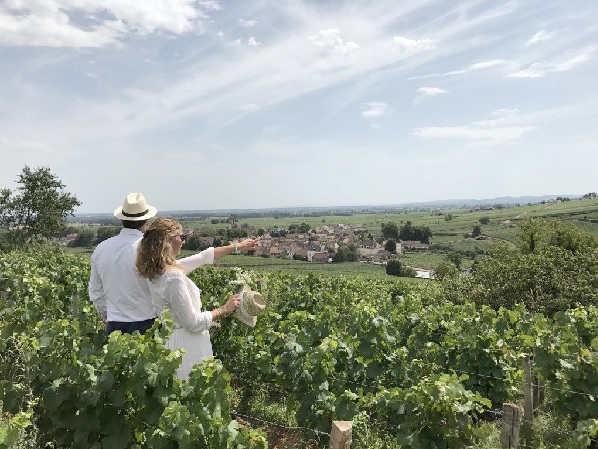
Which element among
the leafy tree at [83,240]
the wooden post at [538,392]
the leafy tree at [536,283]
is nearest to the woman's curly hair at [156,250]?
the wooden post at [538,392]

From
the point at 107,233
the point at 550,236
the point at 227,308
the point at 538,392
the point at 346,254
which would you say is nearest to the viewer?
the point at 227,308

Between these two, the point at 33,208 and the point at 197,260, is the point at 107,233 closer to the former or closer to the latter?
the point at 33,208

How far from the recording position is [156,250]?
10.8ft

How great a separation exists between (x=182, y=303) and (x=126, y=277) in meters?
0.80

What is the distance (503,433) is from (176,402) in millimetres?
2841

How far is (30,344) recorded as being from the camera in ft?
13.3

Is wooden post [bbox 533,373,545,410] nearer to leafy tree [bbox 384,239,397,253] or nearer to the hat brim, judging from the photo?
the hat brim

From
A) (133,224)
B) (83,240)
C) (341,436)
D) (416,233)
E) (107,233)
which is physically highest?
(133,224)

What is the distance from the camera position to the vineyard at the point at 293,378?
323cm

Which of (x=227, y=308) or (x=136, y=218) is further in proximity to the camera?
(x=136, y=218)

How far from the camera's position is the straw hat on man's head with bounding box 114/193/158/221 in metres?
4.01

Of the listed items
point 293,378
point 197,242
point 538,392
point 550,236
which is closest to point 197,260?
point 293,378

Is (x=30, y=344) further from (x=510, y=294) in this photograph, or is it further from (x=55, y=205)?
(x=55, y=205)

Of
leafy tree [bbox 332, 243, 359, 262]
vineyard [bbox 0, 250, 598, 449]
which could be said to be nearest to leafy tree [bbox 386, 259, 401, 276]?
leafy tree [bbox 332, 243, 359, 262]
